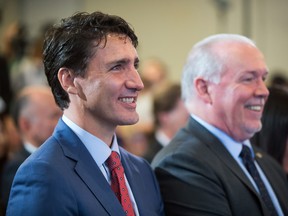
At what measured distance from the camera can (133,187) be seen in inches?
87.4

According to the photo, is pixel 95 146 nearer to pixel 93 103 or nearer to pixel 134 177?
pixel 93 103

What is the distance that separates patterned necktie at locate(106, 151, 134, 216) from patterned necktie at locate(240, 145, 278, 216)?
2.28 feet

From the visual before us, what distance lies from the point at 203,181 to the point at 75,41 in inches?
30.9

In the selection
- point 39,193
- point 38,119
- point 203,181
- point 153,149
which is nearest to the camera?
point 39,193

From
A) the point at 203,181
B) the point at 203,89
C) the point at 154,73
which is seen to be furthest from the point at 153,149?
the point at 154,73

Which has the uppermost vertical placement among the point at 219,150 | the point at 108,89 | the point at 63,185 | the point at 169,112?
the point at 108,89

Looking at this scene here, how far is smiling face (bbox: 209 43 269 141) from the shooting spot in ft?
8.66

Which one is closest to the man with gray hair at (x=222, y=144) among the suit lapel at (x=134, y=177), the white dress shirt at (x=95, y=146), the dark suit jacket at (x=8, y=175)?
the suit lapel at (x=134, y=177)

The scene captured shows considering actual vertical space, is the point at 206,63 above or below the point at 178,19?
above

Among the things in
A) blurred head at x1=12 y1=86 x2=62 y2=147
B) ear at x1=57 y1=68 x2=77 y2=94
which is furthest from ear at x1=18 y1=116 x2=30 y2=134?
ear at x1=57 y1=68 x2=77 y2=94

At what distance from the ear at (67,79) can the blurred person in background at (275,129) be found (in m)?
1.34

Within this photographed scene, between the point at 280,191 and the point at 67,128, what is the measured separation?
1096 mm

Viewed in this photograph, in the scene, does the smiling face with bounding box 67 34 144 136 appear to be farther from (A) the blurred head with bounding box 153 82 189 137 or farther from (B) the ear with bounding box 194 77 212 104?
(A) the blurred head with bounding box 153 82 189 137

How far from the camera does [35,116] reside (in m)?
3.88
